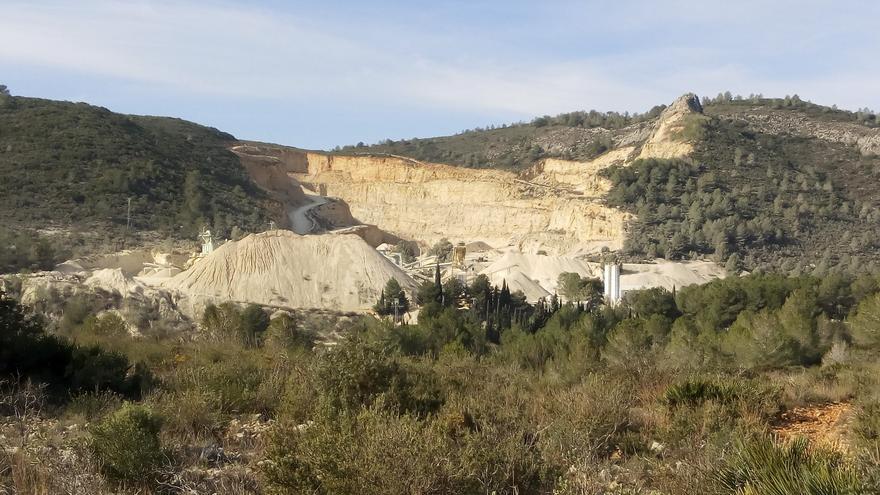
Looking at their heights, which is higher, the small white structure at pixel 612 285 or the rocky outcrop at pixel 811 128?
the rocky outcrop at pixel 811 128

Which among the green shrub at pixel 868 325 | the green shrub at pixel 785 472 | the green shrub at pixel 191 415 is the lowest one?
the green shrub at pixel 868 325

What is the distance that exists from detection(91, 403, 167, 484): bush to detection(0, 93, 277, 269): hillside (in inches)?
1297

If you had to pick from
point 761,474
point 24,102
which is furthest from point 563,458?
point 24,102

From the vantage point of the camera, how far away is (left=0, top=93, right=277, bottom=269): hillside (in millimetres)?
41469

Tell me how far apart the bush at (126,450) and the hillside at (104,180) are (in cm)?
3296

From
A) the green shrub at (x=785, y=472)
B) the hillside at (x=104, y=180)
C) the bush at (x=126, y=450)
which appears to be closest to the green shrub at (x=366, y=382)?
the bush at (x=126, y=450)

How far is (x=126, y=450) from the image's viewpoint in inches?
212

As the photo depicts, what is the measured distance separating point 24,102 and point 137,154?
48.3ft

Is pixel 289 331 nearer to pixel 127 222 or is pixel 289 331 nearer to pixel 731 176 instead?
pixel 127 222

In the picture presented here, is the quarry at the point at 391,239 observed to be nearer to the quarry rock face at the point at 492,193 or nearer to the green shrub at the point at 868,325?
the quarry rock face at the point at 492,193

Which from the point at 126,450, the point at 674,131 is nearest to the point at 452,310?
the point at 126,450

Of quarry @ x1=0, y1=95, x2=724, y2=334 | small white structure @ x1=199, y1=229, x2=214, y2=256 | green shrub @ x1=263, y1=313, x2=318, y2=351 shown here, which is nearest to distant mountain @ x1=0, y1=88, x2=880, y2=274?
quarry @ x1=0, y1=95, x2=724, y2=334

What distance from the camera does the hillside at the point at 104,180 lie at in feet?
136

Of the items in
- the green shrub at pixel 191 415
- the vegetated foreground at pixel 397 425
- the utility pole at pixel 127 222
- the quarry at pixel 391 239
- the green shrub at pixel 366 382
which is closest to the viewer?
the vegetated foreground at pixel 397 425
